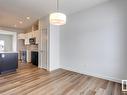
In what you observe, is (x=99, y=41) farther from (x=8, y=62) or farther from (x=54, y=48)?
(x=8, y=62)

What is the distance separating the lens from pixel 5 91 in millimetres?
2539

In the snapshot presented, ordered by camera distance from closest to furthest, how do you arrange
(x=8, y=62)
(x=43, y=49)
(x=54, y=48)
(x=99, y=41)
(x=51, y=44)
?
(x=99, y=41) → (x=8, y=62) → (x=51, y=44) → (x=54, y=48) → (x=43, y=49)

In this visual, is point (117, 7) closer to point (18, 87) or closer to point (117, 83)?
point (117, 83)

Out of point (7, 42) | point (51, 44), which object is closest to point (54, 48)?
point (51, 44)

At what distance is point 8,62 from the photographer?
421cm

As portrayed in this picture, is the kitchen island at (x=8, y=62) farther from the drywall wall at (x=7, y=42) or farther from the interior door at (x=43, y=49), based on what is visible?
the drywall wall at (x=7, y=42)

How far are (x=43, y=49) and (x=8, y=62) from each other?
1732 millimetres

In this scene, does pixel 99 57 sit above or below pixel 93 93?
above

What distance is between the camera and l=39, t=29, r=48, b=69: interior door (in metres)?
4.98

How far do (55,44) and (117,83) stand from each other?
3175 mm

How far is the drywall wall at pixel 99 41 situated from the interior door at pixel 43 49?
3.42ft

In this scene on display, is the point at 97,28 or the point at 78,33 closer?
the point at 97,28

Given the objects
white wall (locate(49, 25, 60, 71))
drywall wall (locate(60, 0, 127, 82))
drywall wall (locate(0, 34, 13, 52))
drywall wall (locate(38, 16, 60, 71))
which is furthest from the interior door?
drywall wall (locate(0, 34, 13, 52))

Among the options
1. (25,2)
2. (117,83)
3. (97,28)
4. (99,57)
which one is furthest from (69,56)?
(25,2)
